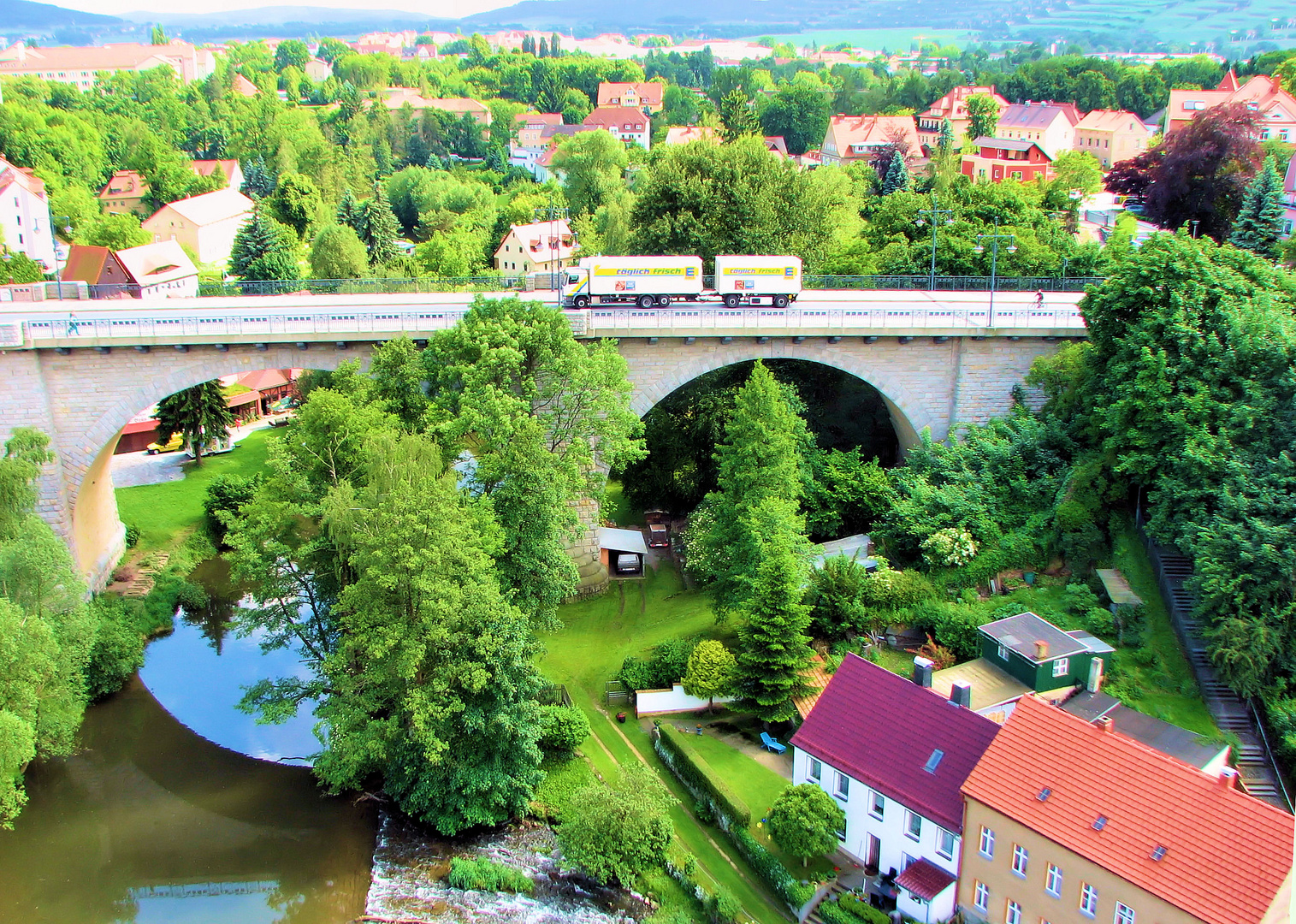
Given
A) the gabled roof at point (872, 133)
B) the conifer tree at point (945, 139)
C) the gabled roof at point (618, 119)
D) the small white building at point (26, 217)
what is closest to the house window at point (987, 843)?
the conifer tree at point (945, 139)

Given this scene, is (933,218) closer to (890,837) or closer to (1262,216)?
(1262,216)

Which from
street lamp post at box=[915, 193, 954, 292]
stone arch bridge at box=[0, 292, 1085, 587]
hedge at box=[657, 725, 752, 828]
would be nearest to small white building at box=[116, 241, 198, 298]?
stone arch bridge at box=[0, 292, 1085, 587]

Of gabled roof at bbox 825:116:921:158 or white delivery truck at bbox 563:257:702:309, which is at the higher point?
white delivery truck at bbox 563:257:702:309

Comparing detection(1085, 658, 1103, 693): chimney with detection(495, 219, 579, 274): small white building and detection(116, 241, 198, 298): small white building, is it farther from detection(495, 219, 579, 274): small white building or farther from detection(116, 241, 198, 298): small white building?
detection(116, 241, 198, 298): small white building

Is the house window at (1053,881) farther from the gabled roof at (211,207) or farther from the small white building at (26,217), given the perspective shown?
the gabled roof at (211,207)

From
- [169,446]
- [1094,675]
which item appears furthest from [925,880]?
[169,446]

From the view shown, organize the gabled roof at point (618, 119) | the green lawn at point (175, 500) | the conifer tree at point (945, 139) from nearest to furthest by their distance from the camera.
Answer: the green lawn at point (175, 500)
the conifer tree at point (945, 139)
the gabled roof at point (618, 119)

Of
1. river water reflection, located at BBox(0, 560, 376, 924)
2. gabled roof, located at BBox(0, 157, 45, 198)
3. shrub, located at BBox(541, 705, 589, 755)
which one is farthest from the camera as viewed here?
gabled roof, located at BBox(0, 157, 45, 198)
